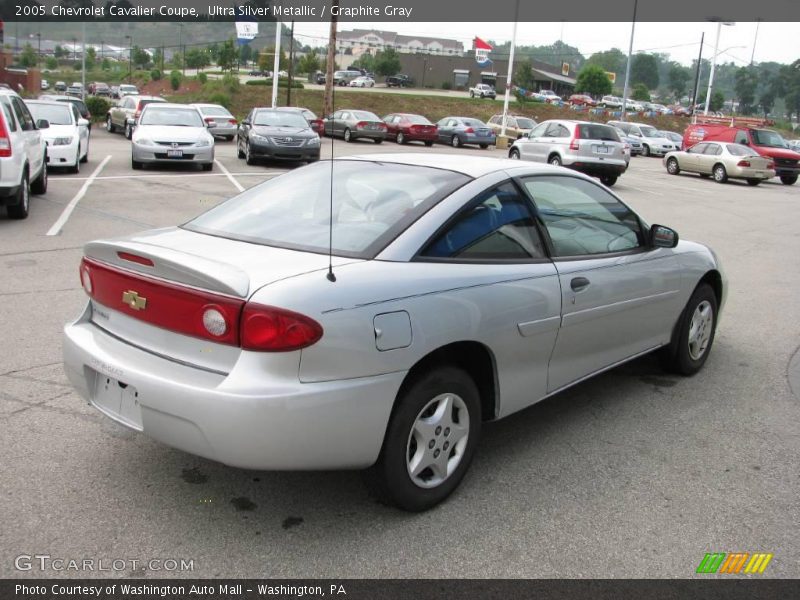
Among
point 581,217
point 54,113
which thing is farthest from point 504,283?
point 54,113

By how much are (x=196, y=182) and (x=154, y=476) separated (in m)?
12.8

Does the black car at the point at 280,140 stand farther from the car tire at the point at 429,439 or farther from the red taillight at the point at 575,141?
the car tire at the point at 429,439

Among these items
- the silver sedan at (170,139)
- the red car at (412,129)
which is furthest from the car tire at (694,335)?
the red car at (412,129)

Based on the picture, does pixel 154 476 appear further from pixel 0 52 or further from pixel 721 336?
pixel 0 52

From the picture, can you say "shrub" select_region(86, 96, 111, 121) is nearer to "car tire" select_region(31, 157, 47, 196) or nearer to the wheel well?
"car tire" select_region(31, 157, 47, 196)

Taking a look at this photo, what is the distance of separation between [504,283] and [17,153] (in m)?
8.44

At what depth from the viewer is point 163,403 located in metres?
3.01

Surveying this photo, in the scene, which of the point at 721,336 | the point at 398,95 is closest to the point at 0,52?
the point at 398,95

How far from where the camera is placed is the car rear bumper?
2.86 m

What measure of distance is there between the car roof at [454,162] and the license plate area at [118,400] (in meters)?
1.87

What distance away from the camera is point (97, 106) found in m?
36.0
